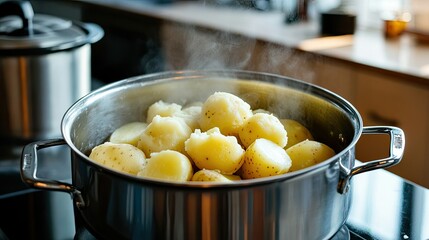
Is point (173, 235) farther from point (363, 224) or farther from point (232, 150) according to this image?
point (363, 224)

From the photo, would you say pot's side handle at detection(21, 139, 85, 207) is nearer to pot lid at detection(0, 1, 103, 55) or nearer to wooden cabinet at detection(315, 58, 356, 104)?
pot lid at detection(0, 1, 103, 55)

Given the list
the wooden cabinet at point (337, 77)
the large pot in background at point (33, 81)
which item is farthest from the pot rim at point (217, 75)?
the wooden cabinet at point (337, 77)

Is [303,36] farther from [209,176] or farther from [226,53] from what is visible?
[209,176]

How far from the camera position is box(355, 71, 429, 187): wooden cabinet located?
1821 mm

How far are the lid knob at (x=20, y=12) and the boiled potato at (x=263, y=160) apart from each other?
0.74 m

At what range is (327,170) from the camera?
26.2 inches

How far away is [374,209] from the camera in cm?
89

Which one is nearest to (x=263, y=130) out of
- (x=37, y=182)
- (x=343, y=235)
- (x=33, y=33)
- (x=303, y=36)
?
(x=343, y=235)

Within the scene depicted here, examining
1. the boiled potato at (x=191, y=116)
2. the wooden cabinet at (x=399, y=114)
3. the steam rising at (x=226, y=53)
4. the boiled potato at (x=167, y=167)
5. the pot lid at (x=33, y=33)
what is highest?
the pot lid at (x=33, y=33)

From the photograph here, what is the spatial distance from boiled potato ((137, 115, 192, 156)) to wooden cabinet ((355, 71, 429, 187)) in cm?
117

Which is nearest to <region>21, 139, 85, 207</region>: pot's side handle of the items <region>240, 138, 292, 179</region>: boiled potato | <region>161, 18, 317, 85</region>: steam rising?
<region>240, 138, 292, 179</region>: boiled potato

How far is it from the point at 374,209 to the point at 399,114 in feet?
3.54

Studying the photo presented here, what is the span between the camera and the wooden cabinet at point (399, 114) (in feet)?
5.98

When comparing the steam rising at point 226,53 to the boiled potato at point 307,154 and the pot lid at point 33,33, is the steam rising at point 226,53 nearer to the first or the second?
the pot lid at point 33,33
